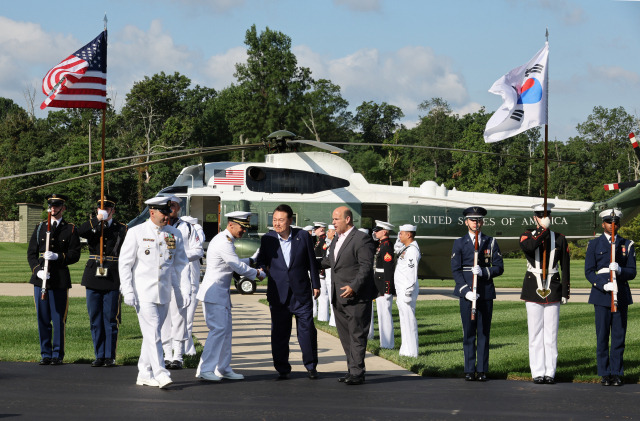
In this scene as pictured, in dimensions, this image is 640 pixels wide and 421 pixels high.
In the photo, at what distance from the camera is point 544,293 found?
998 cm

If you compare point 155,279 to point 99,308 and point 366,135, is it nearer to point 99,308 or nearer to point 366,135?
point 99,308

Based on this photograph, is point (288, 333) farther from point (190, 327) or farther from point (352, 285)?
point (190, 327)

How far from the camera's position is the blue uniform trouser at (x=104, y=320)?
34.7ft

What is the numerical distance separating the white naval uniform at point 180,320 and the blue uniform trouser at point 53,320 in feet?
4.60

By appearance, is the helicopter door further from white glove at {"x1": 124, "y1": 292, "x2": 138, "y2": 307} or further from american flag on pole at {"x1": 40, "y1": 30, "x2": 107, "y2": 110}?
white glove at {"x1": 124, "y1": 292, "x2": 138, "y2": 307}

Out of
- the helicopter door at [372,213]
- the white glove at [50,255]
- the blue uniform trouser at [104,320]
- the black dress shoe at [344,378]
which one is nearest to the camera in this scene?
the black dress shoe at [344,378]

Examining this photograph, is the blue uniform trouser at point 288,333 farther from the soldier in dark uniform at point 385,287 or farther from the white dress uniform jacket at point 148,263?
the soldier in dark uniform at point 385,287

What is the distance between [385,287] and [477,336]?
3046 mm

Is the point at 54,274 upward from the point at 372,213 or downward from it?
downward

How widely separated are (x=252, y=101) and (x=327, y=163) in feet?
169

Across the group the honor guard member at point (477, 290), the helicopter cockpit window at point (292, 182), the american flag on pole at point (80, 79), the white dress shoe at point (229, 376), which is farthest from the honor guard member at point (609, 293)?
the helicopter cockpit window at point (292, 182)

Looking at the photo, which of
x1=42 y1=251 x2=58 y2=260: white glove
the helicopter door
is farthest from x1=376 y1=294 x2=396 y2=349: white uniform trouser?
the helicopter door

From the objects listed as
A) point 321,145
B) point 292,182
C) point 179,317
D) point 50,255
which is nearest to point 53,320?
point 50,255

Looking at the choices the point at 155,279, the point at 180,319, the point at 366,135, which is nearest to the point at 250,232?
the point at 180,319
